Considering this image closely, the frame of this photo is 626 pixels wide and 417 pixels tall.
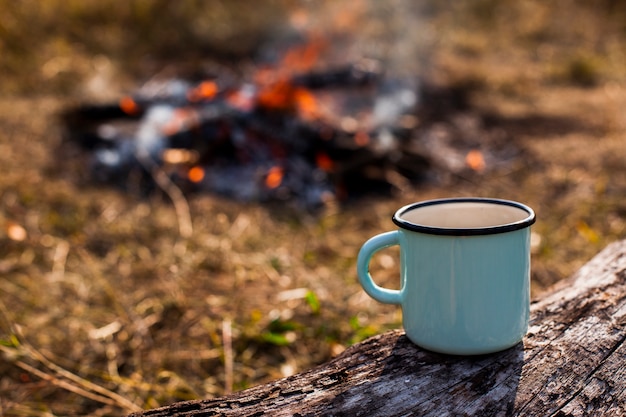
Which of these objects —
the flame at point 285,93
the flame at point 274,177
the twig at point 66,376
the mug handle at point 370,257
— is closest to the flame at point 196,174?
the flame at point 274,177

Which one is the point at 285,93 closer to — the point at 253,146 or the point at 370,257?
the point at 253,146

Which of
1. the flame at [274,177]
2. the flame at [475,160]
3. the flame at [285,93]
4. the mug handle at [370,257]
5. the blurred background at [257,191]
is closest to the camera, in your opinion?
the mug handle at [370,257]

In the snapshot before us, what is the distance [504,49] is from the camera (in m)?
9.36

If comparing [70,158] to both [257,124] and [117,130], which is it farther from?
[257,124]

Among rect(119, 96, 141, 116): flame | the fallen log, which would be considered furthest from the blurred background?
the fallen log

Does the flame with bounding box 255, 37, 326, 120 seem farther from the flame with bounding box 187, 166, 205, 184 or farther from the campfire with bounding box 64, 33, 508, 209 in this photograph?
the flame with bounding box 187, 166, 205, 184

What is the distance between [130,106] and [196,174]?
1.04 meters

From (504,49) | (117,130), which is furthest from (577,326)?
(504,49)

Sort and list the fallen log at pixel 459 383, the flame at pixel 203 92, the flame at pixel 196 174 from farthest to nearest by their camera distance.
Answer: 1. the flame at pixel 203 92
2. the flame at pixel 196 174
3. the fallen log at pixel 459 383

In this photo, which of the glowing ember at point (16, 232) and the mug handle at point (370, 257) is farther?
the glowing ember at point (16, 232)

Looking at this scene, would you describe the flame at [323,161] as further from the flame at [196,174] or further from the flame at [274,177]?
the flame at [196,174]

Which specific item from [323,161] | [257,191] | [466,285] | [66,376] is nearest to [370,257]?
[466,285]

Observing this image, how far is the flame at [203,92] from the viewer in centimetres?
519

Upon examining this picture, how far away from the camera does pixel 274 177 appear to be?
15.0 feet
